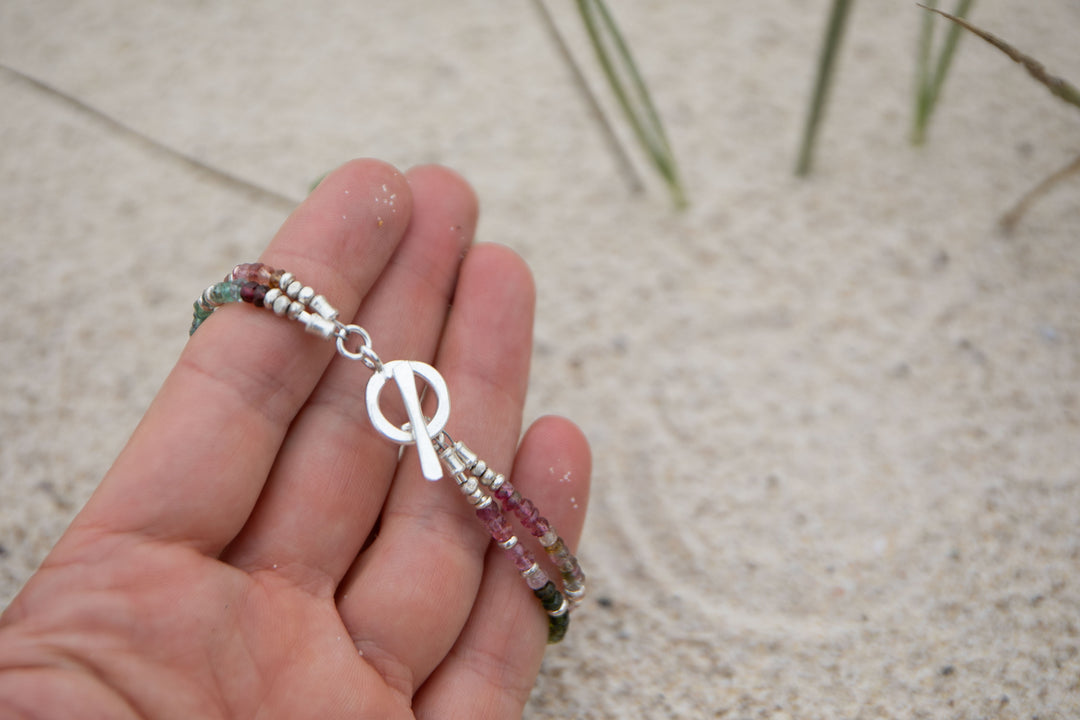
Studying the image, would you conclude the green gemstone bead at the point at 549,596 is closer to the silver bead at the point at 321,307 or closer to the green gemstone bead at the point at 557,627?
the green gemstone bead at the point at 557,627

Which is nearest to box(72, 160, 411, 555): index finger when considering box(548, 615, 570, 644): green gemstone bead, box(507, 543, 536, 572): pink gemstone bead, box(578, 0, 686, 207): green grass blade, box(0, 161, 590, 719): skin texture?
box(0, 161, 590, 719): skin texture

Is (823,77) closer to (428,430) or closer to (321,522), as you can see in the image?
(428,430)

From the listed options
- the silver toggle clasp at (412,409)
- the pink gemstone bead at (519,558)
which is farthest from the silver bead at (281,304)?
the pink gemstone bead at (519,558)

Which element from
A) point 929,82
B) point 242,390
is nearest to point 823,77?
point 929,82

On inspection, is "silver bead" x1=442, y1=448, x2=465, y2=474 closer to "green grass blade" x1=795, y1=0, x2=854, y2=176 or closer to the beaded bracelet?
the beaded bracelet

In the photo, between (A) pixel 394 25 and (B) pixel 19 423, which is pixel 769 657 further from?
(A) pixel 394 25

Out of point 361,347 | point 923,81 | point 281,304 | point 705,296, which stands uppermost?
point 281,304

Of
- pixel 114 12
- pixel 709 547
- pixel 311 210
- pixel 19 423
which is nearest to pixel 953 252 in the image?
pixel 709 547
